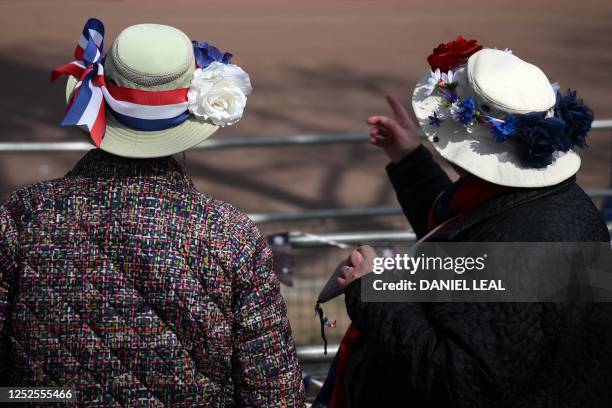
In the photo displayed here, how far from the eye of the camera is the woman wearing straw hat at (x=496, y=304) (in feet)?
6.99

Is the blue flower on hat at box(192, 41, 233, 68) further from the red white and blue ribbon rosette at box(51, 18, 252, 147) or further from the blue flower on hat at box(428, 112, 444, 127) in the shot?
the blue flower on hat at box(428, 112, 444, 127)

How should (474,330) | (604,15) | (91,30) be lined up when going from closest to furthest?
(474,330), (91,30), (604,15)

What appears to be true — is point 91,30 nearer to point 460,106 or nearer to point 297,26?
point 460,106

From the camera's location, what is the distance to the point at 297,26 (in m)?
13.2

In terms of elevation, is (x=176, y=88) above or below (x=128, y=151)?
above

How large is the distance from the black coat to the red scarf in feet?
0.23

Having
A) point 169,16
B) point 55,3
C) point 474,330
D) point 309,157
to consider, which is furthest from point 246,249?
point 55,3

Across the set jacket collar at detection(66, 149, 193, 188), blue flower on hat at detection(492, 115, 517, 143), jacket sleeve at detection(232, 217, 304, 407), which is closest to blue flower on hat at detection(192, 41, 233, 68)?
jacket collar at detection(66, 149, 193, 188)

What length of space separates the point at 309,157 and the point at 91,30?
21.3ft

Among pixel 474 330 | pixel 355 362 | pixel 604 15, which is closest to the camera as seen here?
pixel 474 330

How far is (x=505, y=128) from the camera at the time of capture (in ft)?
7.59

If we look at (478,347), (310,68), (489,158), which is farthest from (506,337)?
(310,68)

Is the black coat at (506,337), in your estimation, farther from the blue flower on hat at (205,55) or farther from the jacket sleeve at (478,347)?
the blue flower on hat at (205,55)

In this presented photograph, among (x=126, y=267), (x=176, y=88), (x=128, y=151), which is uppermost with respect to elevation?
(x=176, y=88)
